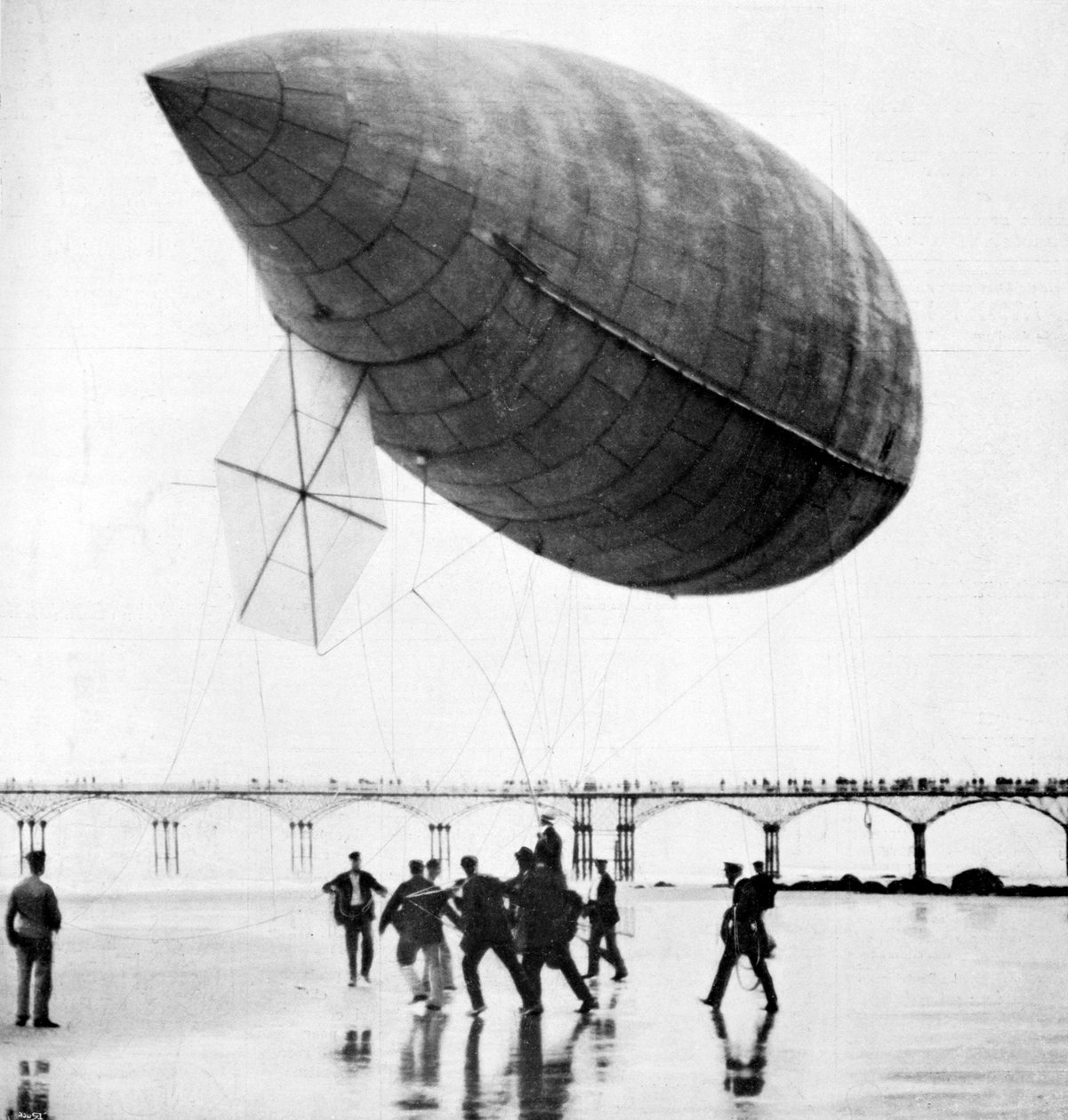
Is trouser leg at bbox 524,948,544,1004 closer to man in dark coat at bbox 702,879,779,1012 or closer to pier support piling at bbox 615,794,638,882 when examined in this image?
man in dark coat at bbox 702,879,779,1012

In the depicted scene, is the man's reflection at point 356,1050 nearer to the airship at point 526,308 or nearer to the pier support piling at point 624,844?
the airship at point 526,308

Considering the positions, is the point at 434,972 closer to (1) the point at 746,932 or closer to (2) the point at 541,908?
(2) the point at 541,908

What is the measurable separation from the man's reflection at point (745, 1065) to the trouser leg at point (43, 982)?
5.18 m

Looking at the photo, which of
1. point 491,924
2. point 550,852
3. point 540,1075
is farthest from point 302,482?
point 540,1075

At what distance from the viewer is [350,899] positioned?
1468 cm

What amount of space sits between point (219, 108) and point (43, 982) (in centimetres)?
671

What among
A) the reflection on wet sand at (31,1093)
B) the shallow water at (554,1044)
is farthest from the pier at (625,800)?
the reflection on wet sand at (31,1093)

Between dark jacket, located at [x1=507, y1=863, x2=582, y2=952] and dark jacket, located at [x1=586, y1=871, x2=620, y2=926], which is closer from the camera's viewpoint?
dark jacket, located at [x1=507, y1=863, x2=582, y2=952]

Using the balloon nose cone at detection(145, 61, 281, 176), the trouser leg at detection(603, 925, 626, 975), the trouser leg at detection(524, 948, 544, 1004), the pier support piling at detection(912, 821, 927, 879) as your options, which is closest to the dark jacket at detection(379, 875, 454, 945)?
the trouser leg at detection(524, 948, 544, 1004)

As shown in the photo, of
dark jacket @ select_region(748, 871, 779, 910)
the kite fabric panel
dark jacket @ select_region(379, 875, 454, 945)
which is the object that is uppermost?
the kite fabric panel

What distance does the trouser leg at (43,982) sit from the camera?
11289 mm

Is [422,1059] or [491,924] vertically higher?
[491,924]

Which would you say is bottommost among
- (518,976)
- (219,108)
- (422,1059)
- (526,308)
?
(422,1059)

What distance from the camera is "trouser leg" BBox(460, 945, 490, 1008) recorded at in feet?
39.9
